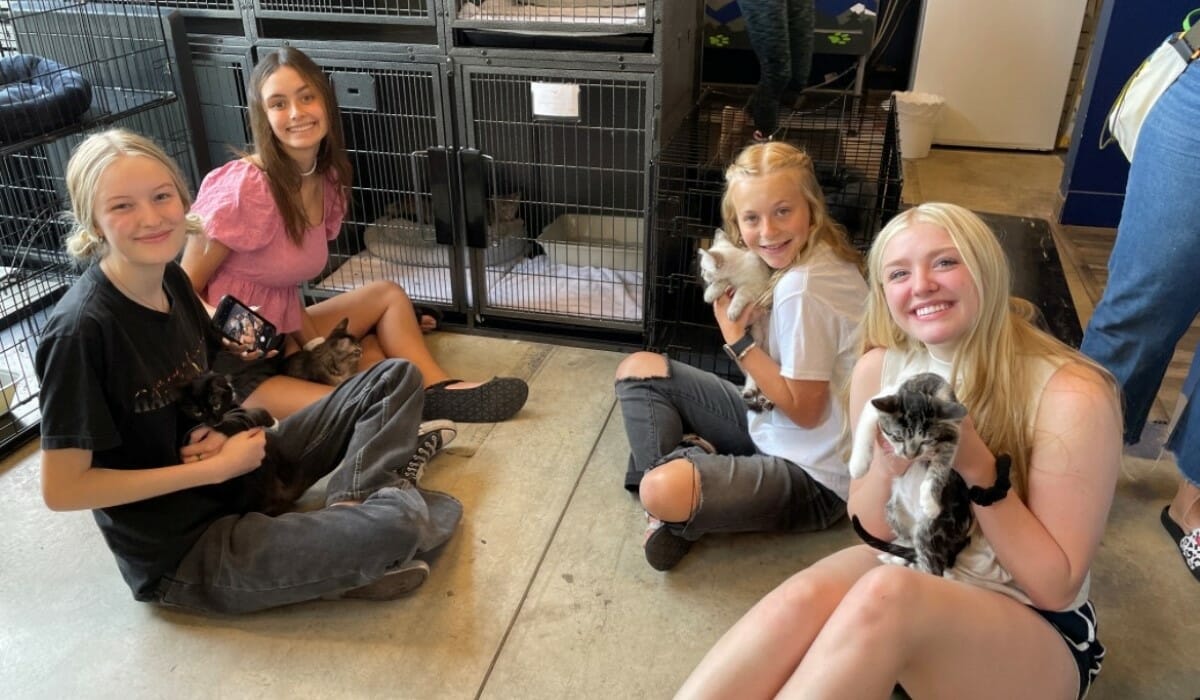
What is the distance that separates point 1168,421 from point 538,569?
1.74 meters

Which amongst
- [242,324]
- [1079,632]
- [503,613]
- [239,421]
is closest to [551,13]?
[242,324]

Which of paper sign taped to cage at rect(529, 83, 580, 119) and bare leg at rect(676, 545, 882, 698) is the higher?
paper sign taped to cage at rect(529, 83, 580, 119)

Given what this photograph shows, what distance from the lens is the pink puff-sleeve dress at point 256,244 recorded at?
7.26 ft

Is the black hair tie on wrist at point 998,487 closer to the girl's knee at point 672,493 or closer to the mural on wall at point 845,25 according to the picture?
the girl's knee at point 672,493

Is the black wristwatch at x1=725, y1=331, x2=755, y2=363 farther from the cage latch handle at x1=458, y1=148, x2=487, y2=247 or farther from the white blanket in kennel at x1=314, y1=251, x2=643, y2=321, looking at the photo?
the cage latch handle at x1=458, y1=148, x2=487, y2=247

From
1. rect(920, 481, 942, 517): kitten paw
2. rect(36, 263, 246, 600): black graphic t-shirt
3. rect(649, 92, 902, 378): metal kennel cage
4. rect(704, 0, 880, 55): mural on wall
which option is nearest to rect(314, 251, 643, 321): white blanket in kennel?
rect(649, 92, 902, 378): metal kennel cage

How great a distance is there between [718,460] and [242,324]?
111cm

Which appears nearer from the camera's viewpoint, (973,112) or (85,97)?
(85,97)

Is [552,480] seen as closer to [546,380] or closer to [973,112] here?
[546,380]

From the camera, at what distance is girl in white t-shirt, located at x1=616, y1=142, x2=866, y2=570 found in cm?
174

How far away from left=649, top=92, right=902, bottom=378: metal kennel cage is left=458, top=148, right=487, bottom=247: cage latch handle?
0.53m

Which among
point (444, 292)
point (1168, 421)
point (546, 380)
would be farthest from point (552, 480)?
point (1168, 421)

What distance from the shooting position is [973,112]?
4.53 metres

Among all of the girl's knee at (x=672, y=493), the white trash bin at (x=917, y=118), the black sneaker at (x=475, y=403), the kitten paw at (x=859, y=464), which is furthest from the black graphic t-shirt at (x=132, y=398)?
the white trash bin at (x=917, y=118)
